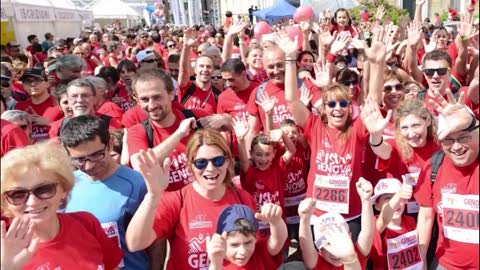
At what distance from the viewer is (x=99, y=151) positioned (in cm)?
250

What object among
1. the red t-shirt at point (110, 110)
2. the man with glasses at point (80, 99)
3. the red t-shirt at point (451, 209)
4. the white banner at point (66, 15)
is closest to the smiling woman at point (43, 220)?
the man with glasses at point (80, 99)

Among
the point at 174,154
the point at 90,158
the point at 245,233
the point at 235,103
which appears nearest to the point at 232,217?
the point at 245,233

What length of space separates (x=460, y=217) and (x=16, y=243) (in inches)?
74.9

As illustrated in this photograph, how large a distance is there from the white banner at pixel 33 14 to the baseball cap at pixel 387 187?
9.34m

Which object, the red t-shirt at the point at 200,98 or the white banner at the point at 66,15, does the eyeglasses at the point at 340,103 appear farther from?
the white banner at the point at 66,15

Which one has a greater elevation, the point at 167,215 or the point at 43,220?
the point at 43,220

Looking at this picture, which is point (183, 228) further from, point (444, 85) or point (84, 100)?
point (444, 85)

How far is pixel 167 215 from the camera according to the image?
2.50 metres

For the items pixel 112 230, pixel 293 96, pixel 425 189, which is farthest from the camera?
pixel 293 96

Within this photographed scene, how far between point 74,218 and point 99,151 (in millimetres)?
430

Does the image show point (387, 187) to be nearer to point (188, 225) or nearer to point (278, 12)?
point (188, 225)

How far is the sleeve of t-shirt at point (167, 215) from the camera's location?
2.44 meters

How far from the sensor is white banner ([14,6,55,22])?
10664mm

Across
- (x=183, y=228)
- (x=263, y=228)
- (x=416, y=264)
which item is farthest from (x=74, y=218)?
(x=416, y=264)
